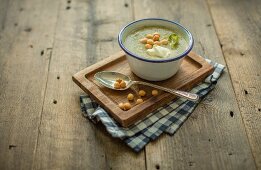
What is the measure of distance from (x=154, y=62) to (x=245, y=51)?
456 mm

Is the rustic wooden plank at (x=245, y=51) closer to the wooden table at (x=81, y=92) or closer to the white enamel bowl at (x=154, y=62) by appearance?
the wooden table at (x=81, y=92)

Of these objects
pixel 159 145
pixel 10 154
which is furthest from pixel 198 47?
pixel 10 154

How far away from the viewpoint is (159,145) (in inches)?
39.8

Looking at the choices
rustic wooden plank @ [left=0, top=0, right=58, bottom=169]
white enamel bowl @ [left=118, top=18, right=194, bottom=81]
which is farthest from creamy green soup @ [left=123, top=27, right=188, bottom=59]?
rustic wooden plank @ [left=0, top=0, right=58, bottom=169]

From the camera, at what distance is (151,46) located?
1131mm

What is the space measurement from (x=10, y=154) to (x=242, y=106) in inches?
27.6

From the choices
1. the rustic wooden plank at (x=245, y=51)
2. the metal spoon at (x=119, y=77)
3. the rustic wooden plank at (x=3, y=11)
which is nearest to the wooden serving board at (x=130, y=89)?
the metal spoon at (x=119, y=77)

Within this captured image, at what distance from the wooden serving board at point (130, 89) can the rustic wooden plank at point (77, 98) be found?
0.06 meters

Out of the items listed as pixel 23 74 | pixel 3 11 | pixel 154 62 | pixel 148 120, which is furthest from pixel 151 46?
pixel 3 11

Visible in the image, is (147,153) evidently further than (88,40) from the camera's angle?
No

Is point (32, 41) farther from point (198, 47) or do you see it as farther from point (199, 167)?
point (199, 167)

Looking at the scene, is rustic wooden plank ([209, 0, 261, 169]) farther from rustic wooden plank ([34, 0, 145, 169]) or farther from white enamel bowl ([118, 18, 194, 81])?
rustic wooden plank ([34, 0, 145, 169])

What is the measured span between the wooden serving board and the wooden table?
0.21 feet

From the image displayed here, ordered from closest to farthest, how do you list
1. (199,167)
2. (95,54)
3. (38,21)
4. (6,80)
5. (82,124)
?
(199,167) → (82,124) → (6,80) → (95,54) → (38,21)
